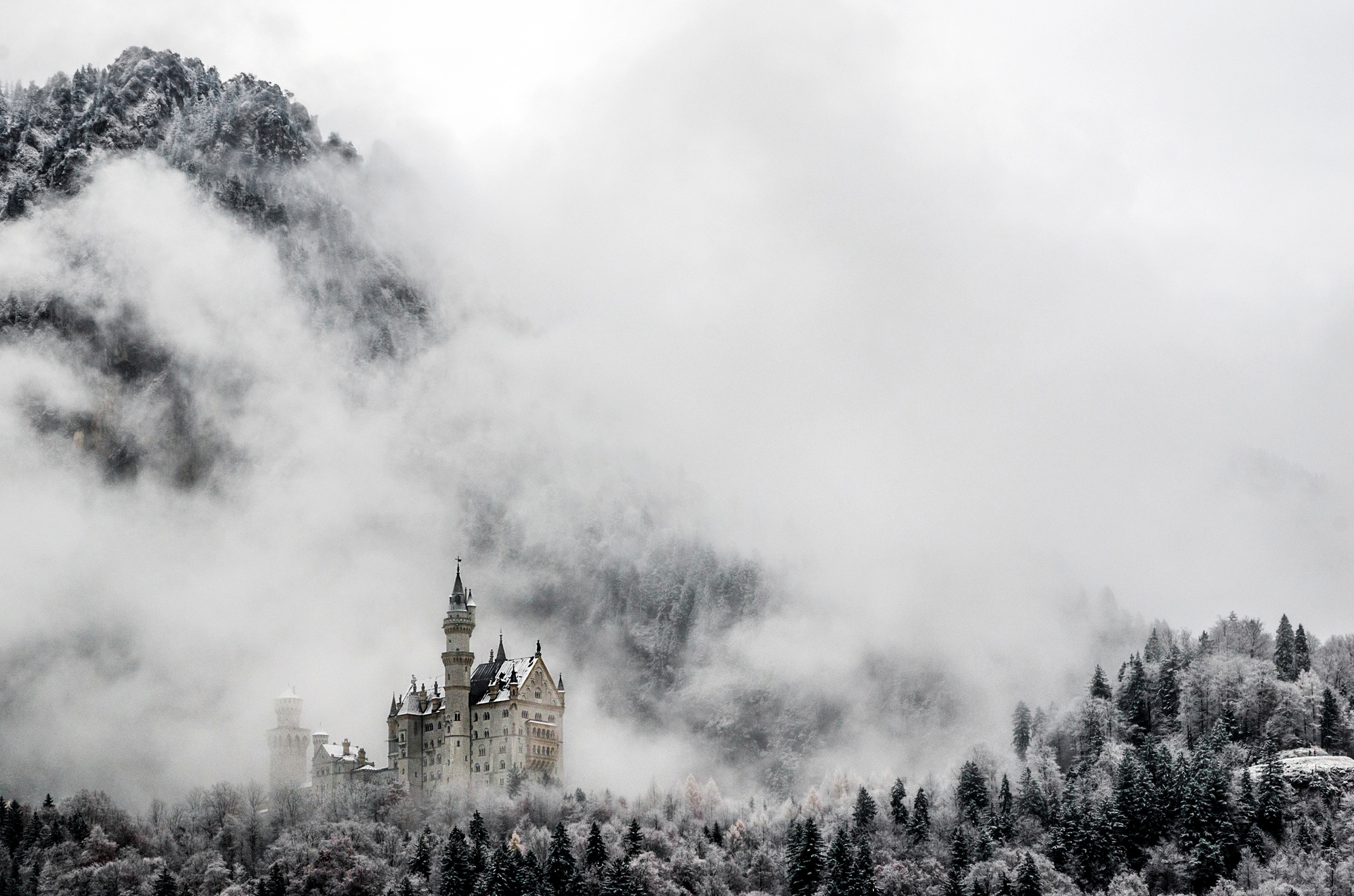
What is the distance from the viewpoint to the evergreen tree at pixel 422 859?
6388 inches

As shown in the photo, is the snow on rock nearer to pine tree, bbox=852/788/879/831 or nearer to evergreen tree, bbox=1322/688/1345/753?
evergreen tree, bbox=1322/688/1345/753

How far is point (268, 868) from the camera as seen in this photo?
16712cm

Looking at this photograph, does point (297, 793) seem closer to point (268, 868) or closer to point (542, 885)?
point (268, 868)

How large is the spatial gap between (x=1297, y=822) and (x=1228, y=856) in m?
8.81

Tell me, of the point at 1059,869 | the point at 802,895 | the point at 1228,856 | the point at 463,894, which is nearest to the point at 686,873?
the point at 802,895

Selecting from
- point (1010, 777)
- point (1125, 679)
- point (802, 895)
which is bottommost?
point (802, 895)

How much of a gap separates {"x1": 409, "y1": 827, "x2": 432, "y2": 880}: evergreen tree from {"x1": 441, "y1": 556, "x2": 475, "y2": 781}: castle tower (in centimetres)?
2512

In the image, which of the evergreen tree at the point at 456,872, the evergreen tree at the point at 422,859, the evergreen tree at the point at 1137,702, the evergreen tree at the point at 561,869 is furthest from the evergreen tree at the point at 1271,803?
the evergreen tree at the point at 422,859

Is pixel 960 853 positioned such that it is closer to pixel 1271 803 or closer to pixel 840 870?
pixel 840 870

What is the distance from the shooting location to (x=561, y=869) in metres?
156

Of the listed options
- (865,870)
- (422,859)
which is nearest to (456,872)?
(422,859)

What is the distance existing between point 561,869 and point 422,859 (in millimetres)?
16225

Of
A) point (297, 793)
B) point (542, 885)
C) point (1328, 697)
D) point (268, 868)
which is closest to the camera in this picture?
point (542, 885)

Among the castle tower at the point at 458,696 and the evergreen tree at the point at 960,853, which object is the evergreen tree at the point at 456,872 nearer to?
the castle tower at the point at 458,696
